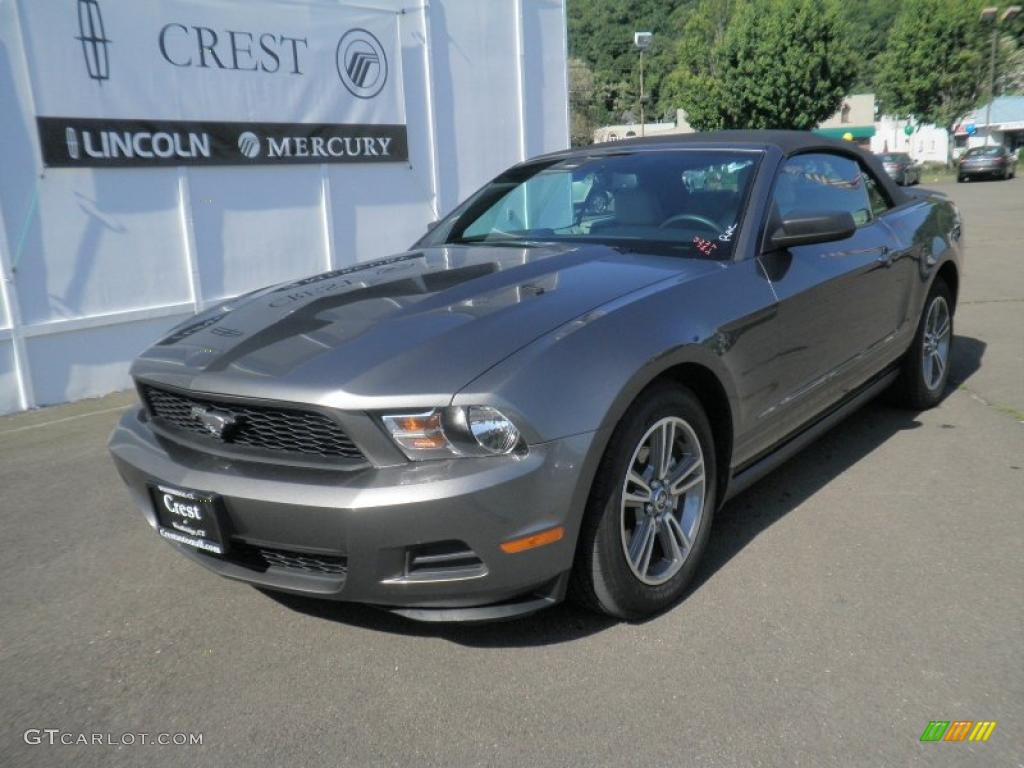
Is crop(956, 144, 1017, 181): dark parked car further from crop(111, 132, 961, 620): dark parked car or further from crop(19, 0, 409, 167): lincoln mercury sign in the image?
crop(111, 132, 961, 620): dark parked car

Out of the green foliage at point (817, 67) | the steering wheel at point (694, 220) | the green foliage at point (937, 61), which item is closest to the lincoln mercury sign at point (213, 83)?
the steering wheel at point (694, 220)

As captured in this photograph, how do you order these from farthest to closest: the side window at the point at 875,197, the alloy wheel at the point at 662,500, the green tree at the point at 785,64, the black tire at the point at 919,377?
the green tree at the point at 785,64 → the black tire at the point at 919,377 → the side window at the point at 875,197 → the alloy wheel at the point at 662,500

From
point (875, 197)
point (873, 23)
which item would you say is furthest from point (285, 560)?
point (873, 23)

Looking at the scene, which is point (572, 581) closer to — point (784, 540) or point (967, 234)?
point (784, 540)

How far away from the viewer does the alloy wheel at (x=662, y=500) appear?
280 cm

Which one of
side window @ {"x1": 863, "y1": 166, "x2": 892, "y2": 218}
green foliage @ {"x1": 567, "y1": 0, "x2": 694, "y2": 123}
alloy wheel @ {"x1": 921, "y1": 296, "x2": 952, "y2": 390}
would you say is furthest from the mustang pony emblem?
green foliage @ {"x1": 567, "y1": 0, "x2": 694, "y2": 123}

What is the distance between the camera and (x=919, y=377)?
4.98 m

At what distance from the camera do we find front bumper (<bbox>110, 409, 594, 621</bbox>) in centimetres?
234

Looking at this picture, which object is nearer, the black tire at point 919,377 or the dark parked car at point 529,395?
the dark parked car at point 529,395

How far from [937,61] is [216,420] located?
182 feet

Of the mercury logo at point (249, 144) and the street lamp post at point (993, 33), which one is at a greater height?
the street lamp post at point (993, 33)

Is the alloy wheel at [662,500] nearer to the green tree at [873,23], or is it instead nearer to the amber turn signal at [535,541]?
the amber turn signal at [535,541]

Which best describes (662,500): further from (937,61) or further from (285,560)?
(937,61)

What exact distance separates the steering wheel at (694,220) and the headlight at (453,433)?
1.53 m
